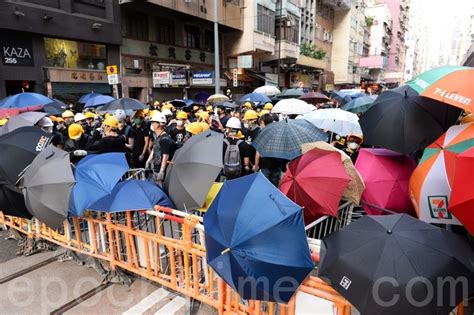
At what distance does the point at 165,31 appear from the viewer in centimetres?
2327

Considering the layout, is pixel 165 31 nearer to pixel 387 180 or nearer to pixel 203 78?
pixel 203 78

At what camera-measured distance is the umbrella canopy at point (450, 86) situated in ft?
9.87

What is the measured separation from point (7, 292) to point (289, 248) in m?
3.94

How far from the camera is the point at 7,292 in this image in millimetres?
4250

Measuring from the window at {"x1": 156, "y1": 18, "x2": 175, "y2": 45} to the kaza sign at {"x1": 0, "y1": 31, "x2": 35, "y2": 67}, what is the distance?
871 centimetres

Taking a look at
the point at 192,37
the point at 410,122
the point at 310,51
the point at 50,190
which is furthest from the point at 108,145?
the point at 310,51

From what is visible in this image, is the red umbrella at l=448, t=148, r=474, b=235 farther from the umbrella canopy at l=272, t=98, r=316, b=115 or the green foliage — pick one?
the green foliage

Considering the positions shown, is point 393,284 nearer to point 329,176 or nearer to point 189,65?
point 329,176

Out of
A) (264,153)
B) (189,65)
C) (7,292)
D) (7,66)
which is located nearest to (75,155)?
(7,292)

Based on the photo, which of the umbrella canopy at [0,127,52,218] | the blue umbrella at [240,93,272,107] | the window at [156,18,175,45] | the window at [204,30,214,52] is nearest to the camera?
the umbrella canopy at [0,127,52,218]

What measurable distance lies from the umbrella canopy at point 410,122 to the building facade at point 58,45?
16.8 meters

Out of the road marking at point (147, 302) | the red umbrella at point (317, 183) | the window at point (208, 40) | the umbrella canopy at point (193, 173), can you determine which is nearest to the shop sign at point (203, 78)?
the window at point (208, 40)

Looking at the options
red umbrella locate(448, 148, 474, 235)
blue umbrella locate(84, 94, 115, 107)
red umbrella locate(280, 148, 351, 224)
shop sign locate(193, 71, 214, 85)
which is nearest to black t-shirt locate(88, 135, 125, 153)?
red umbrella locate(280, 148, 351, 224)

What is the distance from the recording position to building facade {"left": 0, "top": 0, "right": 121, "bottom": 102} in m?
15.2
